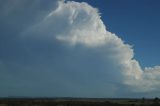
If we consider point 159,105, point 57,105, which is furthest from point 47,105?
point 159,105

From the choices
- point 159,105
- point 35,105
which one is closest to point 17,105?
point 35,105

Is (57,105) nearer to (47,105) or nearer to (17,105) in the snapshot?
(47,105)

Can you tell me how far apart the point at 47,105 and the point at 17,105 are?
348 inches

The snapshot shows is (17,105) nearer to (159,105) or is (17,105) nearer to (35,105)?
(35,105)

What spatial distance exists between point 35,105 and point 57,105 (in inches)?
271

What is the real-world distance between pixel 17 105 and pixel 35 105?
5.21 metres

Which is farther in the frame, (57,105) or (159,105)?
(57,105)

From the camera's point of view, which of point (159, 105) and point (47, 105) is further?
point (47, 105)

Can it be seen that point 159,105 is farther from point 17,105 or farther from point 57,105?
point 17,105

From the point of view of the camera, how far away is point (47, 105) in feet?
346

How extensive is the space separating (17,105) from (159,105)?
133 feet

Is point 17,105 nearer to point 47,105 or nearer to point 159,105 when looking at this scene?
point 47,105

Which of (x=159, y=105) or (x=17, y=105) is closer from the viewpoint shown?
(x=159, y=105)

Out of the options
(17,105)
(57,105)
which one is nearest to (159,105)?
(57,105)
